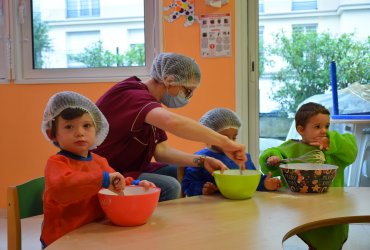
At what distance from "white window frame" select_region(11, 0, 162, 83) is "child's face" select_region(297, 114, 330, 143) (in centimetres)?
137

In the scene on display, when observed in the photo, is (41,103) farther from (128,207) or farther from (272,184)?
(128,207)

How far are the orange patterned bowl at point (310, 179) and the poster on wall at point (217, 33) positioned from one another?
1457mm

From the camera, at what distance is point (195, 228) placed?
38.9 inches

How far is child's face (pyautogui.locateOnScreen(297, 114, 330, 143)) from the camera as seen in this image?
5.59 ft

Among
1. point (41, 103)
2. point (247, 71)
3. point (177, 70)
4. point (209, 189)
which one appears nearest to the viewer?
point (209, 189)

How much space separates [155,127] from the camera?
1.62 m

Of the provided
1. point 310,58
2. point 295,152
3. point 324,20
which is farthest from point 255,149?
point 295,152

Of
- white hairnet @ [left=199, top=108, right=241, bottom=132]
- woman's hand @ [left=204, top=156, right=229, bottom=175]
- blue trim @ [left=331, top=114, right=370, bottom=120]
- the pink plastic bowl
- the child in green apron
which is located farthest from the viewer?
blue trim @ [left=331, top=114, right=370, bottom=120]

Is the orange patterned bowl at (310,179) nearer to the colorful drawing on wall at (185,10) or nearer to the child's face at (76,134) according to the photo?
the child's face at (76,134)

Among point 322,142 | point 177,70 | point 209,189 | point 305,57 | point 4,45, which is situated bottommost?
point 209,189

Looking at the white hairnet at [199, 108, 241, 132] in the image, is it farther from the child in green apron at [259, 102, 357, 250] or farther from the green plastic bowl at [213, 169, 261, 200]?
the green plastic bowl at [213, 169, 261, 200]

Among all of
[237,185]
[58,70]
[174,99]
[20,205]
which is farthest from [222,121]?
[58,70]

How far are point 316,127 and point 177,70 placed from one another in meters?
0.61

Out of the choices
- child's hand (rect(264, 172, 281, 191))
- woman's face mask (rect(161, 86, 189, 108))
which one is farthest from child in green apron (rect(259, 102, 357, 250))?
woman's face mask (rect(161, 86, 189, 108))
